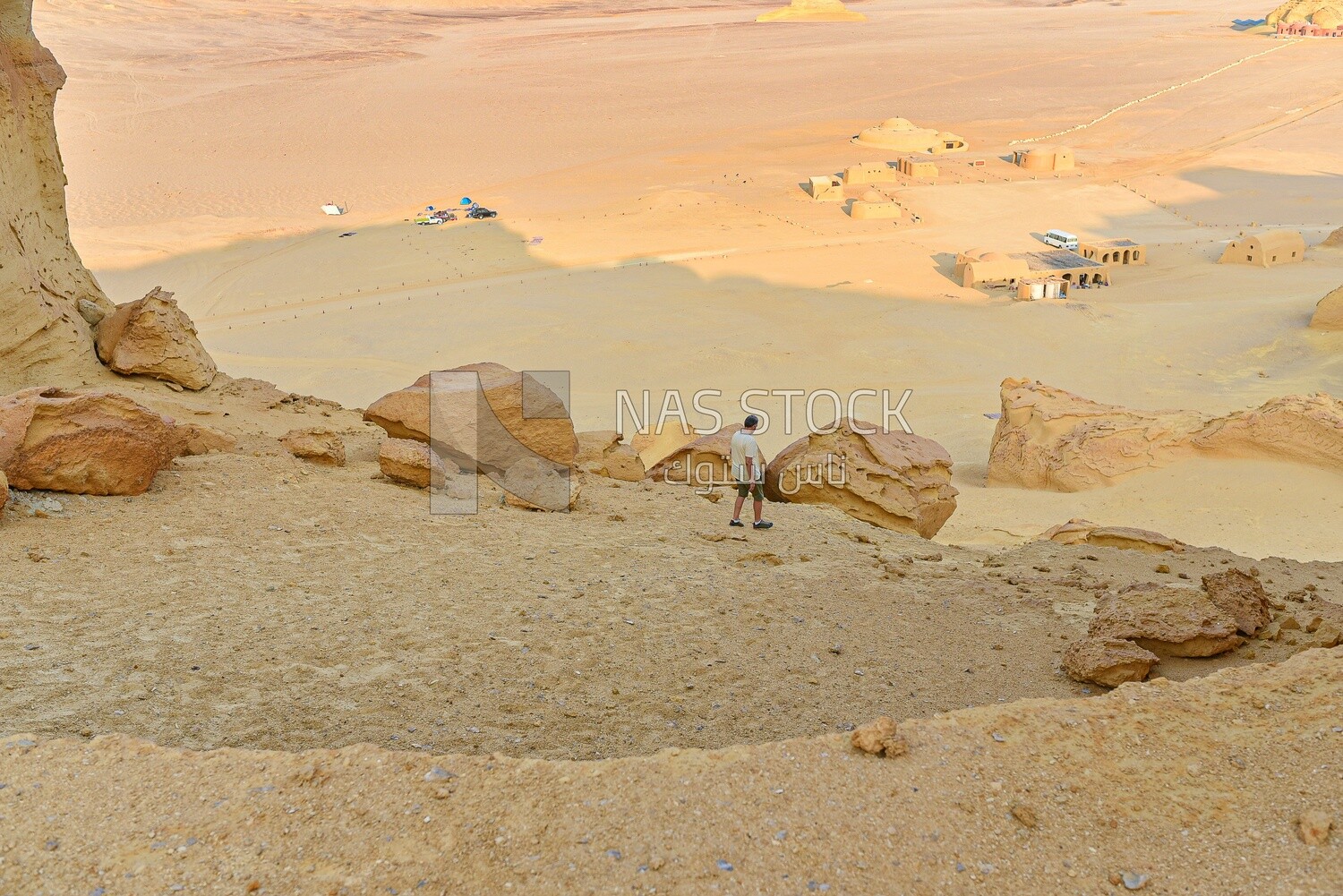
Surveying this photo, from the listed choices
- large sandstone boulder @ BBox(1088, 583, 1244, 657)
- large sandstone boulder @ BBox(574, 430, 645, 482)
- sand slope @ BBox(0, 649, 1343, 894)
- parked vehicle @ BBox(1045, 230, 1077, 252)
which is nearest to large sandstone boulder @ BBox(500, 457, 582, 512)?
large sandstone boulder @ BBox(574, 430, 645, 482)

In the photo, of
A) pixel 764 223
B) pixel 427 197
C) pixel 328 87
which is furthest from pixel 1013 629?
pixel 328 87

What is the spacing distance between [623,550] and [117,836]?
4.02m

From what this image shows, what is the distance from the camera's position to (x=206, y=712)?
4.31 metres

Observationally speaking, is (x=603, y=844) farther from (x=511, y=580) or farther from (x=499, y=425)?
(x=499, y=425)

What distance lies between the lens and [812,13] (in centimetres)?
8138

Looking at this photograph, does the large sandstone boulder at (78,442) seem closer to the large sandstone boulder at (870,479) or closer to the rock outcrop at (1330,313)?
the large sandstone boulder at (870,479)

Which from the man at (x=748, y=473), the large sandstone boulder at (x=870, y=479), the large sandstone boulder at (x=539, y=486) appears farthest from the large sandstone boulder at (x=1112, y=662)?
the large sandstone boulder at (x=870, y=479)

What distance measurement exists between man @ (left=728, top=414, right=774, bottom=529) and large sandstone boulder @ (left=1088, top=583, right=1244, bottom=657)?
2.94m

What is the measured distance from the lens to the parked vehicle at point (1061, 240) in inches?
1144

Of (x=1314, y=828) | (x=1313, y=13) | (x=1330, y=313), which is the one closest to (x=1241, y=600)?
A: (x=1314, y=828)

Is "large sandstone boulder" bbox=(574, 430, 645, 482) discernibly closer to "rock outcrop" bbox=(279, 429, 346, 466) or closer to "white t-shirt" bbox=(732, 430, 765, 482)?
"white t-shirt" bbox=(732, 430, 765, 482)

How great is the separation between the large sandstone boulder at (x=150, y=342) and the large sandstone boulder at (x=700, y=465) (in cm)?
448

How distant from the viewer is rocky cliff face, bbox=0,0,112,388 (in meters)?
9.07

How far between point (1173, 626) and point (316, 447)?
19.6ft
